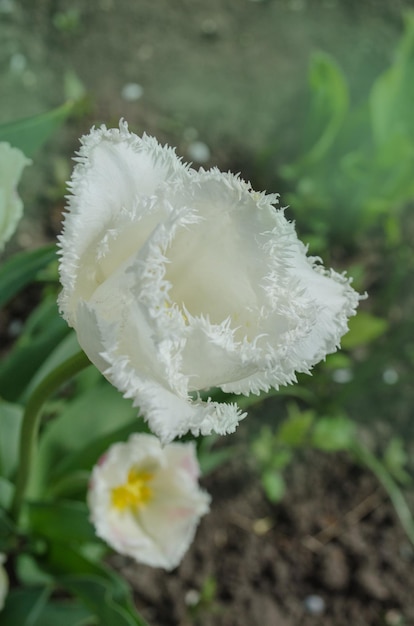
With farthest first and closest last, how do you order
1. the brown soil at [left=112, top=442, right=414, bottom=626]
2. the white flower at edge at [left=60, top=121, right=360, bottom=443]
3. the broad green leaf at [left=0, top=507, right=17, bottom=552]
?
1. the brown soil at [left=112, top=442, right=414, bottom=626]
2. the broad green leaf at [left=0, top=507, right=17, bottom=552]
3. the white flower at edge at [left=60, top=121, right=360, bottom=443]

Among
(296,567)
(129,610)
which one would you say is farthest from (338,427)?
(129,610)

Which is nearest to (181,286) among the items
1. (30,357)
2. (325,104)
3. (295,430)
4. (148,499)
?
(30,357)

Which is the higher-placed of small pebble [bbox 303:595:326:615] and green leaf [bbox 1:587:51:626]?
green leaf [bbox 1:587:51:626]

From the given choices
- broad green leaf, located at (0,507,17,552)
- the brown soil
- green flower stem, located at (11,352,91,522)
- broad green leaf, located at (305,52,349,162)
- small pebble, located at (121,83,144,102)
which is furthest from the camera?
small pebble, located at (121,83,144,102)

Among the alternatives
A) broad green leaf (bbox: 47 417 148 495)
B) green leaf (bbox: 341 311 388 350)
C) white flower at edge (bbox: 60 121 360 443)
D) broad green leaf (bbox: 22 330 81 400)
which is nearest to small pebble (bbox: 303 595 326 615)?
green leaf (bbox: 341 311 388 350)

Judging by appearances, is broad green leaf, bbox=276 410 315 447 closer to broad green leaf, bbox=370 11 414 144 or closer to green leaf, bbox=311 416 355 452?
green leaf, bbox=311 416 355 452

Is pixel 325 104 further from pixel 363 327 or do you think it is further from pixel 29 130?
pixel 29 130

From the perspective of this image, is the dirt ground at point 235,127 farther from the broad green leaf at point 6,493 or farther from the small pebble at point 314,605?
the broad green leaf at point 6,493
